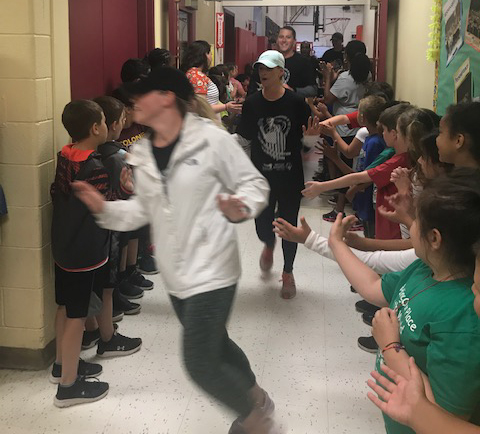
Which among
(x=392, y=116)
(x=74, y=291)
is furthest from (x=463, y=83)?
(x=74, y=291)

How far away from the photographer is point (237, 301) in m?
3.83

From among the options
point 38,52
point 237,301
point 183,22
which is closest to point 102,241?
point 38,52

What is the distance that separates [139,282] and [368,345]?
1.59 meters

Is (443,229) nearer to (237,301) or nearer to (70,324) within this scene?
(70,324)

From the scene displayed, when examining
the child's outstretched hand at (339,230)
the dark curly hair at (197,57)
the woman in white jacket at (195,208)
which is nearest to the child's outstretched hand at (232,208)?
the woman in white jacket at (195,208)

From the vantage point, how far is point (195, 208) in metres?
1.97

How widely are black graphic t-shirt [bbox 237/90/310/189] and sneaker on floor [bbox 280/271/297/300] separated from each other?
579 mm

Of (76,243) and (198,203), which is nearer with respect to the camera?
(198,203)

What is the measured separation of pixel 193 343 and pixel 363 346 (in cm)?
146

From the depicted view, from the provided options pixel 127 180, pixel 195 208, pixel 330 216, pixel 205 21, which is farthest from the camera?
pixel 205 21

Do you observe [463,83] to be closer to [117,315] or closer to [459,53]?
[459,53]

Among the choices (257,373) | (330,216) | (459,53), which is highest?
(459,53)

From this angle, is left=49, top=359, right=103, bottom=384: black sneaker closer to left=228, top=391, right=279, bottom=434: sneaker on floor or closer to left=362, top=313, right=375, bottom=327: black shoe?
left=228, top=391, right=279, bottom=434: sneaker on floor

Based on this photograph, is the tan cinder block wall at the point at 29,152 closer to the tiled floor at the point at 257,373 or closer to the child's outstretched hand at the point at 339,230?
the tiled floor at the point at 257,373
